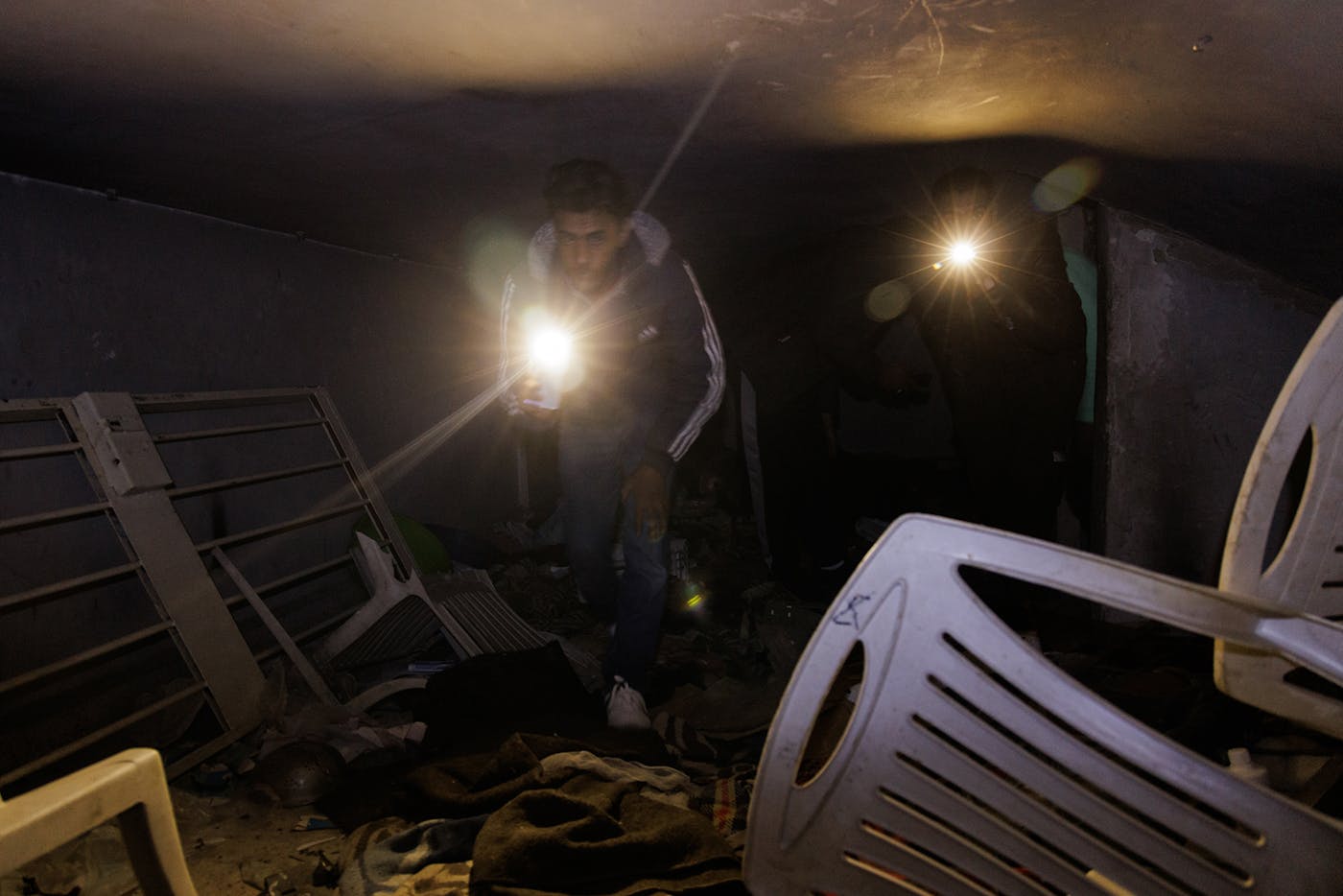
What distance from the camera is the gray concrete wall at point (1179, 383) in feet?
10.3

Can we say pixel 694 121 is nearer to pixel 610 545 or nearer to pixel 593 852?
pixel 610 545

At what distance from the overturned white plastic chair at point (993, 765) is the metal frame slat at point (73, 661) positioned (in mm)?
2117

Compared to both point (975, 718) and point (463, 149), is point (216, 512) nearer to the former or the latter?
point (463, 149)

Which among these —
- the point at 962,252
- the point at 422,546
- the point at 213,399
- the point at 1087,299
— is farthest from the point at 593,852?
the point at 1087,299

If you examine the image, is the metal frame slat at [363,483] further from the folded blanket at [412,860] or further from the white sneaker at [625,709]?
the folded blanket at [412,860]

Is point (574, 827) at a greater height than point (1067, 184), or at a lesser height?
lesser

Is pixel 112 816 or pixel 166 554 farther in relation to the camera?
pixel 166 554

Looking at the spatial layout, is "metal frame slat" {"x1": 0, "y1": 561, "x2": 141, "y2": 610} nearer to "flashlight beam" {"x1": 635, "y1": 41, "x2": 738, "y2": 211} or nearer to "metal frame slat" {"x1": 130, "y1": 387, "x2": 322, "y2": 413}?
"metal frame slat" {"x1": 130, "y1": 387, "x2": 322, "y2": 413}

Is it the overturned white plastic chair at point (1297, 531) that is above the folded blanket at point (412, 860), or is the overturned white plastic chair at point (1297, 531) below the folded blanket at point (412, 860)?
above

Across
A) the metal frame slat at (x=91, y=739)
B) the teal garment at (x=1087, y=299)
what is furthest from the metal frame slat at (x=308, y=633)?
the teal garment at (x=1087, y=299)

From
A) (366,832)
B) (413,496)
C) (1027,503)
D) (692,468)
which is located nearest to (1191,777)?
(366,832)

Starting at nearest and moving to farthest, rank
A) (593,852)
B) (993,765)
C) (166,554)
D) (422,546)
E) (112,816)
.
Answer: (112,816)
(993,765)
(593,852)
(166,554)
(422,546)

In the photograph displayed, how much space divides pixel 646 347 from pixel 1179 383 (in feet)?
7.51

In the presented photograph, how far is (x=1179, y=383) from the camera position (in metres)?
3.28
